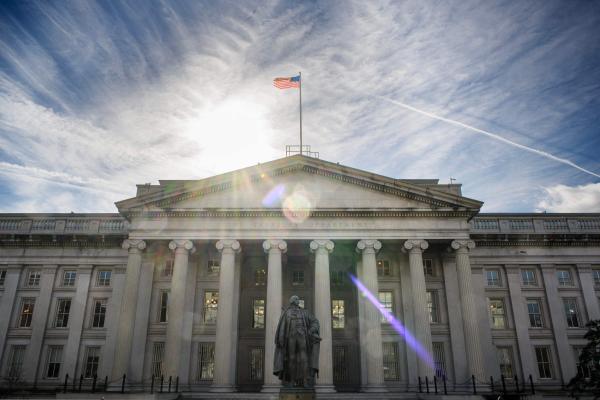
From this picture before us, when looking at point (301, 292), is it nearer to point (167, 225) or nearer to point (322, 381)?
point (322, 381)

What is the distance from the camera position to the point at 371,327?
27875mm

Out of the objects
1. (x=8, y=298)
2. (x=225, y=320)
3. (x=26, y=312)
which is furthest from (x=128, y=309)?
(x=8, y=298)

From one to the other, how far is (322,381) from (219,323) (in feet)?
23.1

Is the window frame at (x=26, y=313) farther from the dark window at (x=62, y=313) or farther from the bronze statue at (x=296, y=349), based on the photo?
the bronze statue at (x=296, y=349)

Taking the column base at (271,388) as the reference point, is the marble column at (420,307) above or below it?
above

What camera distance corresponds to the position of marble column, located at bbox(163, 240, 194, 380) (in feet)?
89.3

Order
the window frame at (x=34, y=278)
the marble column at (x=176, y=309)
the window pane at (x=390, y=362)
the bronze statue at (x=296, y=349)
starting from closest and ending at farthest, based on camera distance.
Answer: the bronze statue at (x=296, y=349) → the marble column at (x=176, y=309) → the window pane at (x=390, y=362) → the window frame at (x=34, y=278)

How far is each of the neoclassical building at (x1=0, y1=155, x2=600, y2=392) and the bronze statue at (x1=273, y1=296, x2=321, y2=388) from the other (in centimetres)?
1163

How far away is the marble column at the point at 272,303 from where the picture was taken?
26.6 meters

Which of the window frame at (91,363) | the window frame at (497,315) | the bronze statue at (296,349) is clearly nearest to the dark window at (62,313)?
the window frame at (91,363)

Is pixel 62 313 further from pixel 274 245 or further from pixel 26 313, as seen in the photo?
pixel 274 245

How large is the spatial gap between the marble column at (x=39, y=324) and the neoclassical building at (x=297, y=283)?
0.09 m

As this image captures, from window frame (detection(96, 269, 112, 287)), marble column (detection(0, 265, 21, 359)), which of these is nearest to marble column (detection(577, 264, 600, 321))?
window frame (detection(96, 269, 112, 287))

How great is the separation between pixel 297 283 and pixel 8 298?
2111cm
